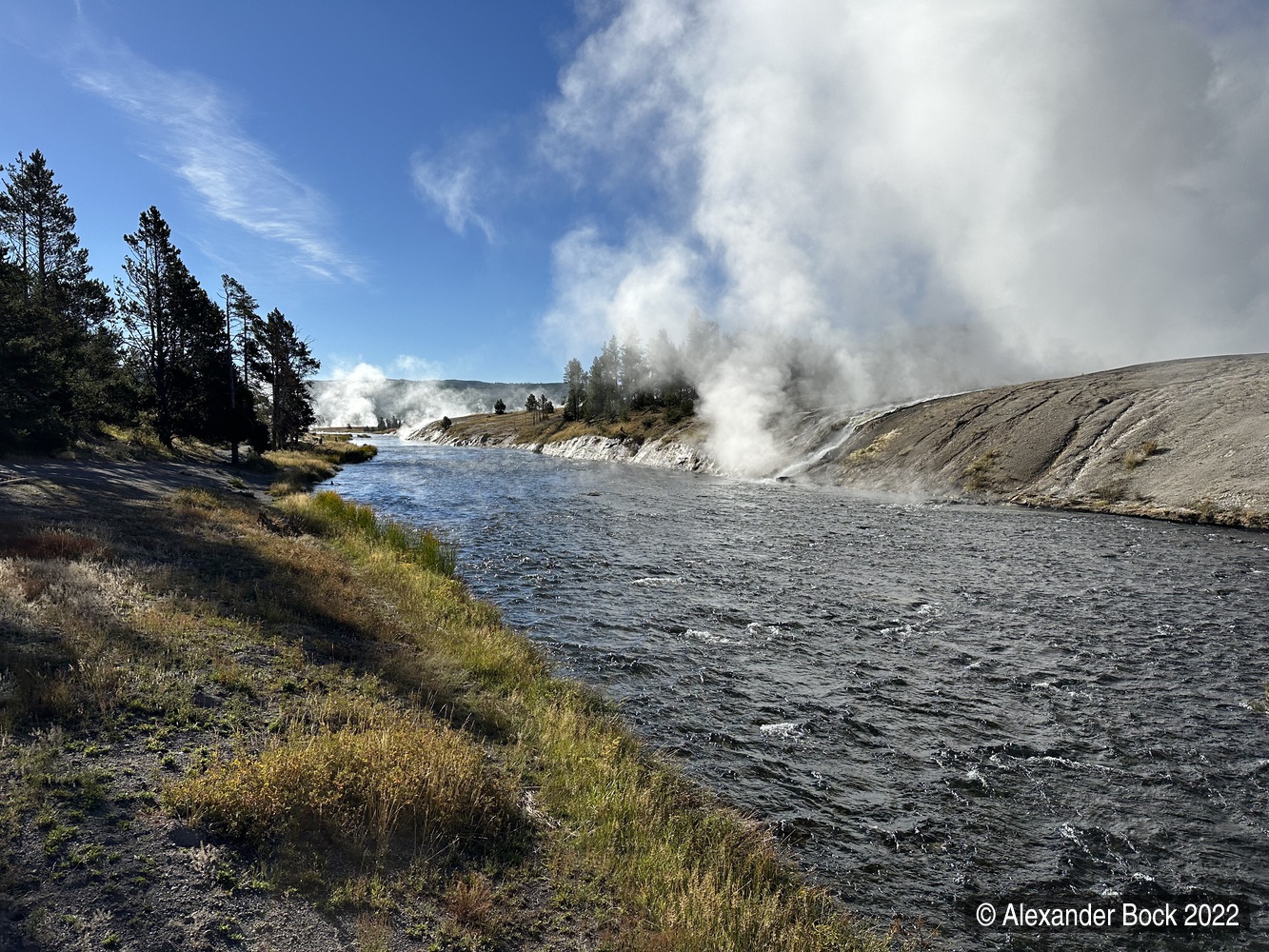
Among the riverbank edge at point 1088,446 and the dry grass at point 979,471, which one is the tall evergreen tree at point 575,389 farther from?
the dry grass at point 979,471

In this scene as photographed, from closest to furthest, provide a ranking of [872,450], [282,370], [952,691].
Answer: [952,691] → [872,450] → [282,370]

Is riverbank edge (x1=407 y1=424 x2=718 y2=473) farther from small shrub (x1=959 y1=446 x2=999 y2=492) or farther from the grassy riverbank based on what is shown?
the grassy riverbank

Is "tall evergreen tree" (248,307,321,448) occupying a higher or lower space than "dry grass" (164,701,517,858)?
higher

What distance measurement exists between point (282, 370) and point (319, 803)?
83607mm

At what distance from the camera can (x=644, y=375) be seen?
133625mm

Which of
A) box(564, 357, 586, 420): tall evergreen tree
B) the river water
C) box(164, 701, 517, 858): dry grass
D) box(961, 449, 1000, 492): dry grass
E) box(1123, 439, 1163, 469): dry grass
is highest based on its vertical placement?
box(564, 357, 586, 420): tall evergreen tree

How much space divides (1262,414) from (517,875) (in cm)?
5051

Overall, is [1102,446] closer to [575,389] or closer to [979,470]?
[979,470]

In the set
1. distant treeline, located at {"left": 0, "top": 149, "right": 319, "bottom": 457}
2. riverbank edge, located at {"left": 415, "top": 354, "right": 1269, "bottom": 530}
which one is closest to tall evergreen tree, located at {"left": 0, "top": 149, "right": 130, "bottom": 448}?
distant treeline, located at {"left": 0, "top": 149, "right": 319, "bottom": 457}

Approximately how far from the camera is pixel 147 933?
14.8 ft

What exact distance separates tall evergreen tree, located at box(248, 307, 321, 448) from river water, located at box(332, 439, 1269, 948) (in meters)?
58.1

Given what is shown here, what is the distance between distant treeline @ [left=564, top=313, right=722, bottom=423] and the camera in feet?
398

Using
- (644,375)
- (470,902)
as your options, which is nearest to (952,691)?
(470,902)

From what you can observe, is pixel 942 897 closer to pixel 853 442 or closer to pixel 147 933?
pixel 147 933
